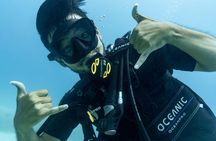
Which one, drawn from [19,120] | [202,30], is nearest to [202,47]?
[202,30]

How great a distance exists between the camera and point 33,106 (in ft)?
9.55

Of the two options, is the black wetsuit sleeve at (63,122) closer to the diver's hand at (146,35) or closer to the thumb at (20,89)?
the thumb at (20,89)

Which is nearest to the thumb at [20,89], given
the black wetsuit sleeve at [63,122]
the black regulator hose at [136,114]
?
the black wetsuit sleeve at [63,122]

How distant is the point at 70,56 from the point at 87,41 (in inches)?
8.9

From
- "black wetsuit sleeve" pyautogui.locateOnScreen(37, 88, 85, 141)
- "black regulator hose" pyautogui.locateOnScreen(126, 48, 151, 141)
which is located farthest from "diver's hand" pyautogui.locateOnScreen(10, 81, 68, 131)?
"black wetsuit sleeve" pyautogui.locateOnScreen(37, 88, 85, 141)

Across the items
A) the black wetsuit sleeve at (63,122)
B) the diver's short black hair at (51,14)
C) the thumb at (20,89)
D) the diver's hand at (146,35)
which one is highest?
the diver's short black hair at (51,14)

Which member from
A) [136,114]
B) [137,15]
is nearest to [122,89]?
[136,114]

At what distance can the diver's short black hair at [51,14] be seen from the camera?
3.87 m

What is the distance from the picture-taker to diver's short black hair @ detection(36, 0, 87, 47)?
3871 mm

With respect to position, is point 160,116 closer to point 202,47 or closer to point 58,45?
point 202,47

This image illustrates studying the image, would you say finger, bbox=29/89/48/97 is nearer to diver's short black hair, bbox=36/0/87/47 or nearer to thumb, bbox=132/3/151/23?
thumb, bbox=132/3/151/23

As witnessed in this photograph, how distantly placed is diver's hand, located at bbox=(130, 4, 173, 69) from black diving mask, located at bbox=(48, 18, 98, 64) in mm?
907

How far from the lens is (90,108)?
11.1 feet

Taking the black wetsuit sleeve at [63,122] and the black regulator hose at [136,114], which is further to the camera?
the black wetsuit sleeve at [63,122]
